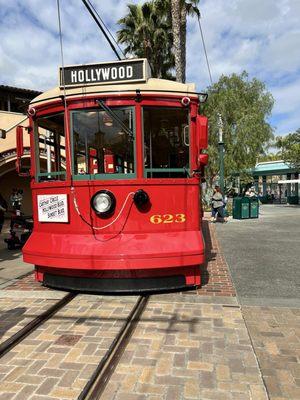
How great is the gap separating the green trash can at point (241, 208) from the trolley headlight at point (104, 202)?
13662 mm

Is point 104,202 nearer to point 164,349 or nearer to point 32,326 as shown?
point 32,326

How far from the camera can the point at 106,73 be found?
18.1 ft

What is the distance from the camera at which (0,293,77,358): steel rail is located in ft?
12.1

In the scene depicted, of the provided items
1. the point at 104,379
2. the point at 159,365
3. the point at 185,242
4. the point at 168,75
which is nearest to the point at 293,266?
the point at 185,242

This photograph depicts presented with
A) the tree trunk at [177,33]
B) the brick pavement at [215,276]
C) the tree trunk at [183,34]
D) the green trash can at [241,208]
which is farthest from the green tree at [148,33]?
the brick pavement at [215,276]

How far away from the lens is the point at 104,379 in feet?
10.2

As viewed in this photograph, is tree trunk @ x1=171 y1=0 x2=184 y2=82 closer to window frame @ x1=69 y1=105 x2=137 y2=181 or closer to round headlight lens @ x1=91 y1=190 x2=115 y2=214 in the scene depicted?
window frame @ x1=69 y1=105 x2=137 y2=181

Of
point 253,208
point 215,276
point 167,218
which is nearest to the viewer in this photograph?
point 167,218

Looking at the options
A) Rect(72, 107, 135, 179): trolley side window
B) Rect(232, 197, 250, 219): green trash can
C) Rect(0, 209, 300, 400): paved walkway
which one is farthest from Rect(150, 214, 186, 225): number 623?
Rect(232, 197, 250, 219): green trash can

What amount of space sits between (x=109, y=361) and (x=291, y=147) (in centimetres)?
2796

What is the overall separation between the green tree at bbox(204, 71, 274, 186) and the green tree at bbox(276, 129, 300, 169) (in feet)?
8.55

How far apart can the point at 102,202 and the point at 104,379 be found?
264 centimetres

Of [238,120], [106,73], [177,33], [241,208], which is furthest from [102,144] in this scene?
[238,120]

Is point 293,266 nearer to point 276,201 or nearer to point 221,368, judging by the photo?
point 221,368
